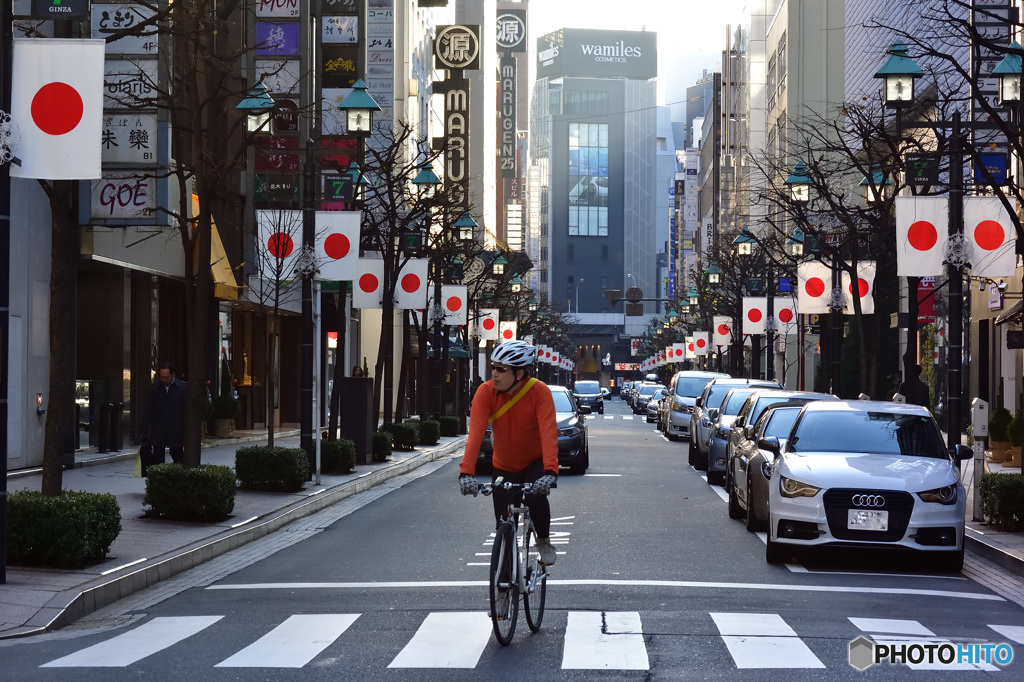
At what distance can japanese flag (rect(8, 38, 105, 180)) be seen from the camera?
11680mm

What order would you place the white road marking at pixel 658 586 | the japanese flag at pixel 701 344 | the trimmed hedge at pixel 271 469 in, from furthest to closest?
the japanese flag at pixel 701 344
the trimmed hedge at pixel 271 469
the white road marking at pixel 658 586

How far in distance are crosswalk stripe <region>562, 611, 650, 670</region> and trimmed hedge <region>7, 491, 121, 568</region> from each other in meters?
4.35

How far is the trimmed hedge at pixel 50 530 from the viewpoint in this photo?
11.9m

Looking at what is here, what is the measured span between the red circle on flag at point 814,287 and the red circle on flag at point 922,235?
399 inches

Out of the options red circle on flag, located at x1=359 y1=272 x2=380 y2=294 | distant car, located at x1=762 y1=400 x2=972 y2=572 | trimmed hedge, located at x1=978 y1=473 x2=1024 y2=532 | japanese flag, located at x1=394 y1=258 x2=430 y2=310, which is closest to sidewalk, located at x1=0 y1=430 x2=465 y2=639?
red circle on flag, located at x1=359 y1=272 x2=380 y2=294

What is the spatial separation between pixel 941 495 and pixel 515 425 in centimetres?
542

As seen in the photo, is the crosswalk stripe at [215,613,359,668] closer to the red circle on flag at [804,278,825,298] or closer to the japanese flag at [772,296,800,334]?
the red circle on flag at [804,278,825,298]

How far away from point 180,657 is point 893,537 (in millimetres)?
6884

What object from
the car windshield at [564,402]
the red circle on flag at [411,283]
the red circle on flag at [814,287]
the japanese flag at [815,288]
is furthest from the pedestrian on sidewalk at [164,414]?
the red circle on flag at [814,287]

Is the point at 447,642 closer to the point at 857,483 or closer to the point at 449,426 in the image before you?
the point at 857,483

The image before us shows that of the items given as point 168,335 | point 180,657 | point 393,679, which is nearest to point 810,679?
point 393,679

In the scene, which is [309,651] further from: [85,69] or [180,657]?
[85,69]

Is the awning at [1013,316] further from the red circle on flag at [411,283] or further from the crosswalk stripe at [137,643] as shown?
the crosswalk stripe at [137,643]

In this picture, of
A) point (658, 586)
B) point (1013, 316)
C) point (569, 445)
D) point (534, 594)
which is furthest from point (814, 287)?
point (534, 594)
